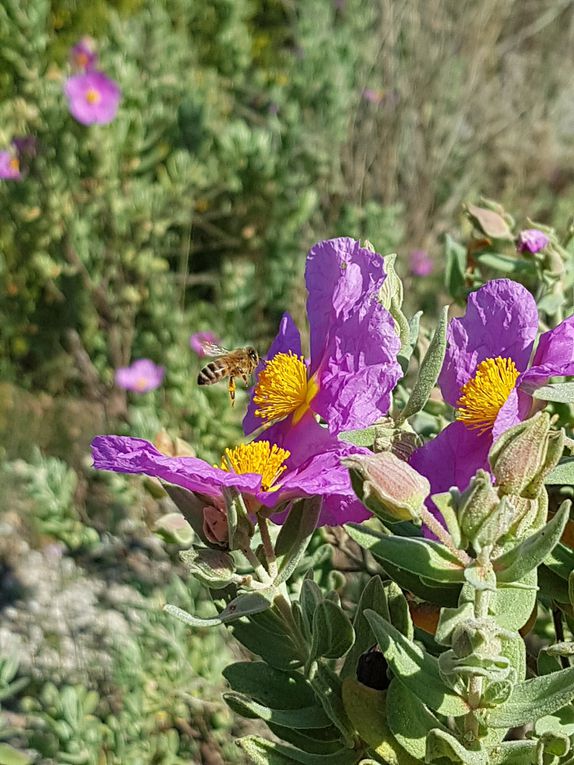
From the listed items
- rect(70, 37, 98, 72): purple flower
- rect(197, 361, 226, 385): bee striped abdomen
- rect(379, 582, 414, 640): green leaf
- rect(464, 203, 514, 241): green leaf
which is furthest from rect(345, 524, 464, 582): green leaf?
rect(70, 37, 98, 72): purple flower

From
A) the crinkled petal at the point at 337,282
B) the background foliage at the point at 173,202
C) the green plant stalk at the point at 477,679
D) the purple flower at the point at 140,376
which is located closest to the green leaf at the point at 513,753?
the green plant stalk at the point at 477,679

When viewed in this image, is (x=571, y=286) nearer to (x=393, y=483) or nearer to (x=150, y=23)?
(x=393, y=483)

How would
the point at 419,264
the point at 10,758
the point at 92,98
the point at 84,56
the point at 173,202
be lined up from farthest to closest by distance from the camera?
the point at 419,264 < the point at 84,56 < the point at 173,202 < the point at 92,98 < the point at 10,758

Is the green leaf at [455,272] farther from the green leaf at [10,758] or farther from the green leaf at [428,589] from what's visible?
the green leaf at [10,758]

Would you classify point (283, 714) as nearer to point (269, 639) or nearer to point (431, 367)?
point (269, 639)

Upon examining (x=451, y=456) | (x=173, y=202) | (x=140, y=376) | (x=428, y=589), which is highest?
(x=451, y=456)

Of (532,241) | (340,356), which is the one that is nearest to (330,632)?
(340,356)

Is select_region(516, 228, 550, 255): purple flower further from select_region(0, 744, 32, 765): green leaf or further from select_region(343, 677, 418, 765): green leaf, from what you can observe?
select_region(0, 744, 32, 765): green leaf
